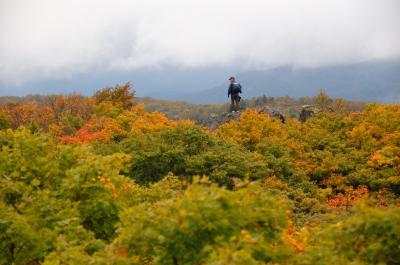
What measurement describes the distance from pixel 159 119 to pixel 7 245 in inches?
1266

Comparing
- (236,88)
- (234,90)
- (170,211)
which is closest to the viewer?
(170,211)

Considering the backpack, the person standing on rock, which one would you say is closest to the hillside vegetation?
the person standing on rock

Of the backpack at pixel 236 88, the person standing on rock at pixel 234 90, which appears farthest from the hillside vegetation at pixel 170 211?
the backpack at pixel 236 88

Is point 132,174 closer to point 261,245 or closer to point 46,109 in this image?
point 261,245

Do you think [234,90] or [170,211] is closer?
[170,211]

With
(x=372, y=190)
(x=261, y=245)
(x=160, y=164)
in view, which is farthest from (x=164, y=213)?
(x=372, y=190)

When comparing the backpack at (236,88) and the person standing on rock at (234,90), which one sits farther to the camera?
the backpack at (236,88)

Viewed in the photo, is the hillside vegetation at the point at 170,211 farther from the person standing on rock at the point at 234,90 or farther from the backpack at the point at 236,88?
the backpack at the point at 236,88

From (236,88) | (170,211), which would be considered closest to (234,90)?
(236,88)

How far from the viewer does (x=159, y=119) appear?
45344 millimetres

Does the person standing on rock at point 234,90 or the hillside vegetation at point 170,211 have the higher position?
the person standing on rock at point 234,90

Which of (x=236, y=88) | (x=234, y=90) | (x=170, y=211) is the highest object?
(x=236, y=88)

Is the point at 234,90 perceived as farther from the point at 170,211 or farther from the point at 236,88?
the point at 170,211

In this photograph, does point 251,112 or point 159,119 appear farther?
point 159,119
